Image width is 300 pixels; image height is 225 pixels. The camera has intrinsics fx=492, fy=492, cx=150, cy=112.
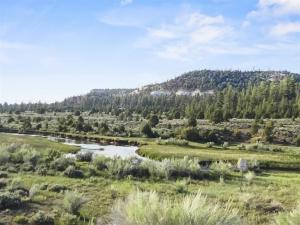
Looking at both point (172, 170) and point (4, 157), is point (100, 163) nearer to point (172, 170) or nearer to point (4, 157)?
point (172, 170)

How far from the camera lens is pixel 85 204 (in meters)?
18.4

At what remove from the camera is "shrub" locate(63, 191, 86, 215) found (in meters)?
17.1

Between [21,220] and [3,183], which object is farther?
[3,183]

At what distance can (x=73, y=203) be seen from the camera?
17.3 meters

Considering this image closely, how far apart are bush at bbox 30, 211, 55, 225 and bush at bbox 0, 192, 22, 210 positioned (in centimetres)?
199

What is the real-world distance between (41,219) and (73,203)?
1.61 meters

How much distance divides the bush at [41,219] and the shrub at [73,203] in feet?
3.46

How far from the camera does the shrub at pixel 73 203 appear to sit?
17.1 m

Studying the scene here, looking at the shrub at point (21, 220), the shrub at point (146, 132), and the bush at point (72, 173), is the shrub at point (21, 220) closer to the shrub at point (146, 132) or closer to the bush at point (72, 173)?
the bush at point (72, 173)

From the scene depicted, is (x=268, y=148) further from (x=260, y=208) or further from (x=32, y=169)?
(x=260, y=208)

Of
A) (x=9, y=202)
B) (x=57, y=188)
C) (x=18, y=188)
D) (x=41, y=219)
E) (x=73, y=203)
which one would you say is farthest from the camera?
(x=57, y=188)

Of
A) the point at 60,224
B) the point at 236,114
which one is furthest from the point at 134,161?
the point at 236,114

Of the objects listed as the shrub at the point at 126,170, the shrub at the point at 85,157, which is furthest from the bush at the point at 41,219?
the shrub at the point at 85,157

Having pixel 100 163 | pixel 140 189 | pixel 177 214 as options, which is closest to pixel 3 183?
pixel 140 189
